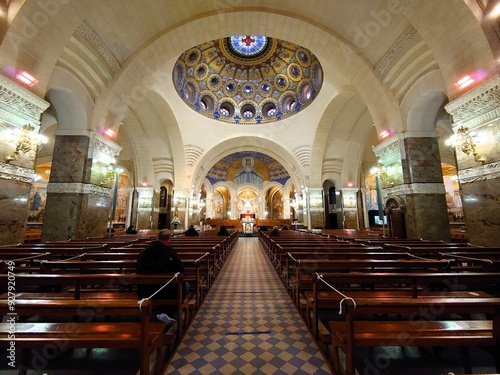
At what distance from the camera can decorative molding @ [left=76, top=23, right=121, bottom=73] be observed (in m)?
6.79

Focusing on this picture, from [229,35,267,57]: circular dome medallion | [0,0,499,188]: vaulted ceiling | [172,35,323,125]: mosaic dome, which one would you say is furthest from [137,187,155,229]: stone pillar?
[229,35,267,57]: circular dome medallion

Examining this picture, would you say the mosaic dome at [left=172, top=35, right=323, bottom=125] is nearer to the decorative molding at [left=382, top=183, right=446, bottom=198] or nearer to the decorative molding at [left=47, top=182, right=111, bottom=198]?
the decorative molding at [left=382, top=183, right=446, bottom=198]

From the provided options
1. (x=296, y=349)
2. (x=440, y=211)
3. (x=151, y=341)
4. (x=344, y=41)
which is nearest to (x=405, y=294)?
(x=296, y=349)

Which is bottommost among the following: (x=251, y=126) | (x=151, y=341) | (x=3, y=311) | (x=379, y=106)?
(x=151, y=341)

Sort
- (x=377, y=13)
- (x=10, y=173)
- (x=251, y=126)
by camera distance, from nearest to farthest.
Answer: (x=10, y=173), (x=377, y=13), (x=251, y=126)

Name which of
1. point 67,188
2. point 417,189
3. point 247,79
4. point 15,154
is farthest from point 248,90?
point 15,154

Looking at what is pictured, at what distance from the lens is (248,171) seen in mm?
26953

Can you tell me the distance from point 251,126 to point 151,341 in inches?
710

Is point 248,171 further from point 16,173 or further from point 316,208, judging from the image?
point 16,173

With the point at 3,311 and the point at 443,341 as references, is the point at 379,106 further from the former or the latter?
the point at 3,311

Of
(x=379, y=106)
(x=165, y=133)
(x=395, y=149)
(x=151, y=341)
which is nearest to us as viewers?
(x=151, y=341)

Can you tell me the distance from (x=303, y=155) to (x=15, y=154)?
15468mm

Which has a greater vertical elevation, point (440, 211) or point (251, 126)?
point (251, 126)

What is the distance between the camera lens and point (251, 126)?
18.6 meters
